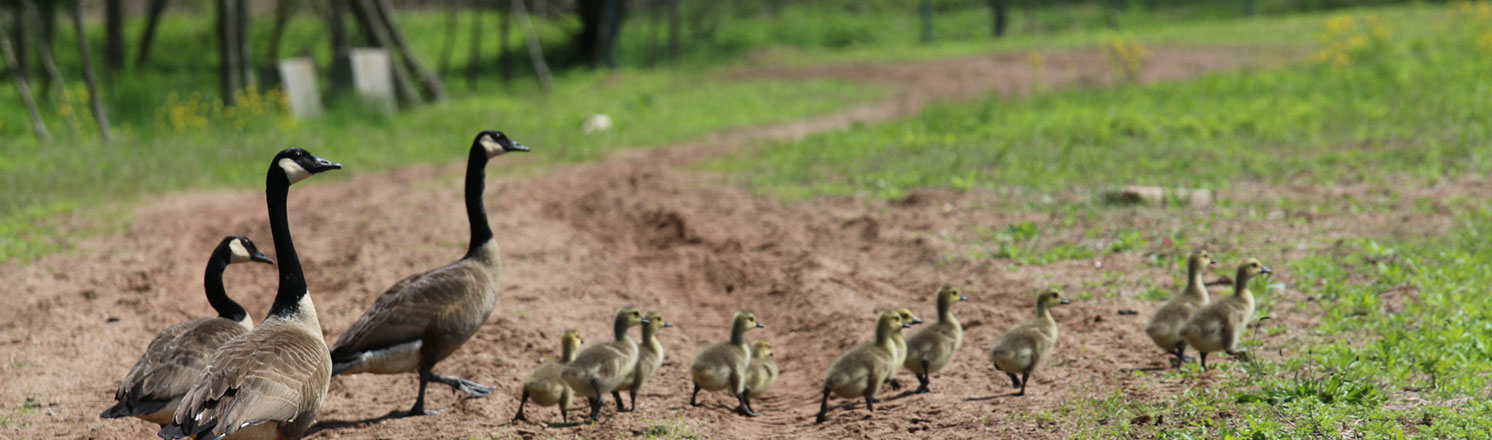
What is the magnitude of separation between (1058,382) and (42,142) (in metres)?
15.8

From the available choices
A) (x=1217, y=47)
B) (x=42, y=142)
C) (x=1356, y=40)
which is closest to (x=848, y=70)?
(x=1217, y=47)

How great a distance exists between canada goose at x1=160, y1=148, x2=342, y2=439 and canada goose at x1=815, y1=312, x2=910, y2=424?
2482mm

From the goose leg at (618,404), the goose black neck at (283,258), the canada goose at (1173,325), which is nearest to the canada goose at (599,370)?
the goose leg at (618,404)

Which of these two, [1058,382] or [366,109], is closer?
[1058,382]

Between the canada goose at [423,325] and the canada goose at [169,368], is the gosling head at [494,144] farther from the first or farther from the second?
the canada goose at [169,368]

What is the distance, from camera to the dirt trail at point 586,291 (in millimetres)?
6336

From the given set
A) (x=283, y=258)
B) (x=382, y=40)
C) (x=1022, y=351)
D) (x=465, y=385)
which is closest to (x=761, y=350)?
(x=1022, y=351)

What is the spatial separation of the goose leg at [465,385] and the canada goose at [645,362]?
28.0 inches

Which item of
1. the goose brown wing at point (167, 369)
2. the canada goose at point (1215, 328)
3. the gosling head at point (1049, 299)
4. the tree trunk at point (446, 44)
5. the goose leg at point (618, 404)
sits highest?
the goose brown wing at point (167, 369)

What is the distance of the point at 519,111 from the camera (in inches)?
864

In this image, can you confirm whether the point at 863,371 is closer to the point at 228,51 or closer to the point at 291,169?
the point at 291,169

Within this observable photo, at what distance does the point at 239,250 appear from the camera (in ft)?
21.4

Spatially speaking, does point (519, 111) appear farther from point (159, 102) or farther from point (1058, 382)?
point (1058, 382)

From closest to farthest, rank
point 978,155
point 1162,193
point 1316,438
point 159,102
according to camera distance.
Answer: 1. point 1316,438
2. point 1162,193
3. point 978,155
4. point 159,102
